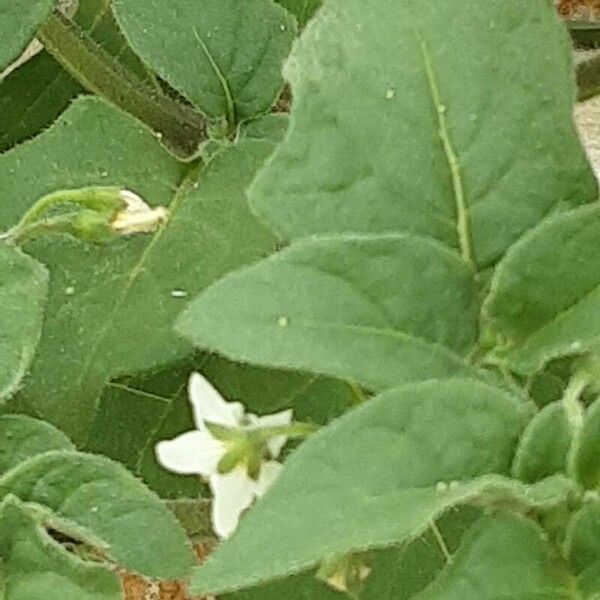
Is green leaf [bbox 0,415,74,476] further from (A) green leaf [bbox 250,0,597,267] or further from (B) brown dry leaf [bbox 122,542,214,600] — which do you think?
(B) brown dry leaf [bbox 122,542,214,600]

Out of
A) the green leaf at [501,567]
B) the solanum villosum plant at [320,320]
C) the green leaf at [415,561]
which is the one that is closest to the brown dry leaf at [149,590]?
the solanum villosum plant at [320,320]

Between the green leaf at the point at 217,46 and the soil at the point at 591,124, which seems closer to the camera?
the green leaf at the point at 217,46

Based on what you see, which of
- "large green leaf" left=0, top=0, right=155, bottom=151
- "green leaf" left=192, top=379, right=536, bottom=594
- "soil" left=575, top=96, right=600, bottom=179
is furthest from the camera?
"soil" left=575, top=96, right=600, bottom=179

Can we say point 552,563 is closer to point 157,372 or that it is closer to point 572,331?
point 572,331

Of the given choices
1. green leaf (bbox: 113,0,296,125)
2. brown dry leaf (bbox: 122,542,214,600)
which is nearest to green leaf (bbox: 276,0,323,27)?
green leaf (bbox: 113,0,296,125)

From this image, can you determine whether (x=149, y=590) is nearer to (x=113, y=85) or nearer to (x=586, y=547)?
(x=113, y=85)

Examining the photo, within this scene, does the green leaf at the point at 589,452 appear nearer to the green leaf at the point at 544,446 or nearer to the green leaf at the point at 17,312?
the green leaf at the point at 544,446

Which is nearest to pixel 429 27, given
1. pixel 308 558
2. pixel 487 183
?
pixel 487 183
